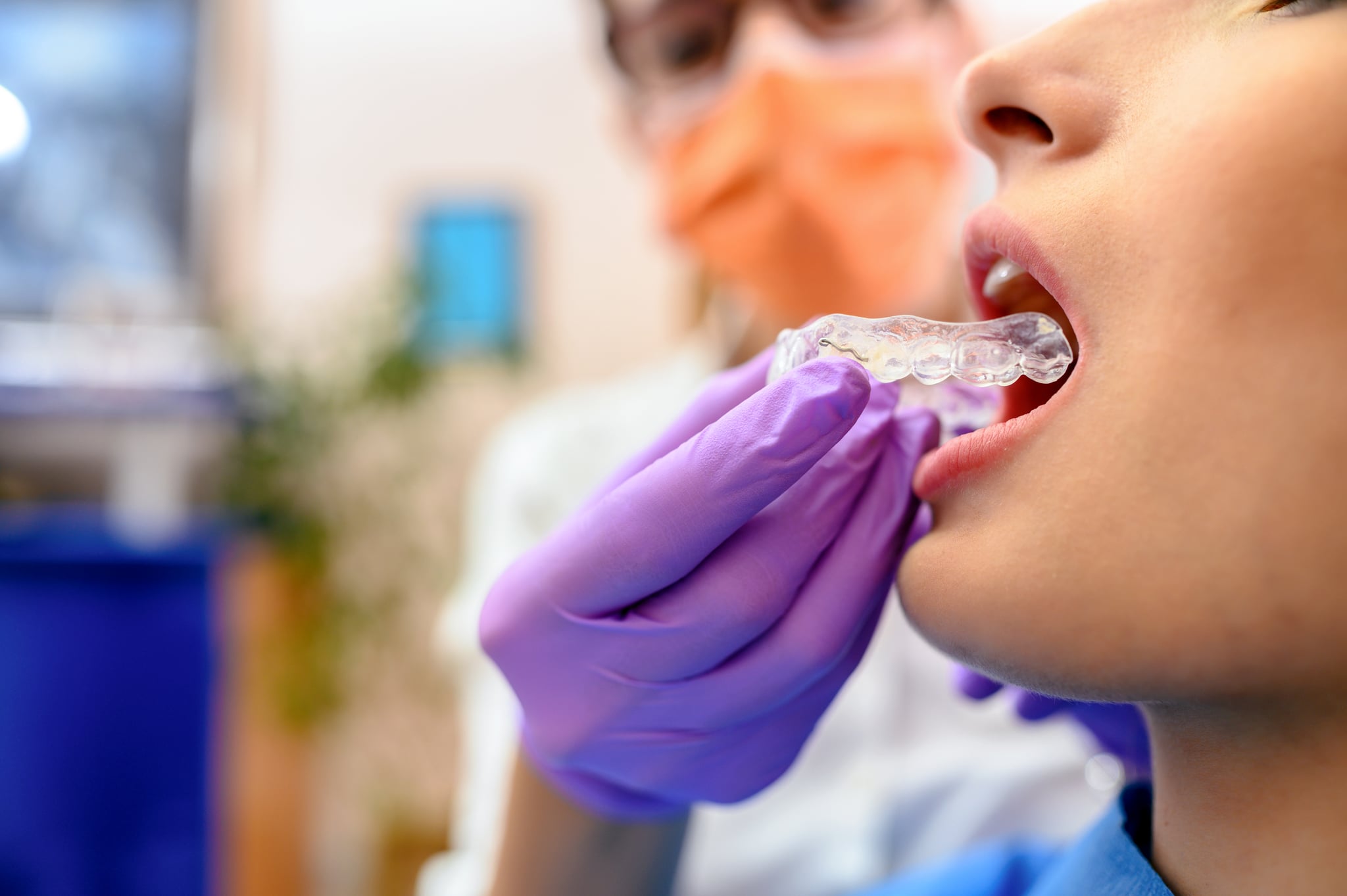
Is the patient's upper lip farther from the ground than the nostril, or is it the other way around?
the nostril

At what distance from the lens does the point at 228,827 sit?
5.95ft

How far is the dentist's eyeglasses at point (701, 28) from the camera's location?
1360 mm

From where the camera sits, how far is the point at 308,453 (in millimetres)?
2285

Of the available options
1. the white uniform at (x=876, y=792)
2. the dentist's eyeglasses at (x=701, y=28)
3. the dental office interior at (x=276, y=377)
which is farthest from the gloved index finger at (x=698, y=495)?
the dentist's eyeglasses at (x=701, y=28)

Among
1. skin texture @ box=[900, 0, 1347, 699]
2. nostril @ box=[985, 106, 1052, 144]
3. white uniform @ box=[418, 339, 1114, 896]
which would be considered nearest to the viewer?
skin texture @ box=[900, 0, 1347, 699]

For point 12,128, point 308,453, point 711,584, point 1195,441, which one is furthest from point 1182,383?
point 12,128

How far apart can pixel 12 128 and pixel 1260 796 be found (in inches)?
102

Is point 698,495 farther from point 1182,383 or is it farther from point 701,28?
point 701,28

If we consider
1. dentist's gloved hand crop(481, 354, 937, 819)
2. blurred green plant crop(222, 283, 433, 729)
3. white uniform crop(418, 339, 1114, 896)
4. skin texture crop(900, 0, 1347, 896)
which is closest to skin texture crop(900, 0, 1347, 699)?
skin texture crop(900, 0, 1347, 896)

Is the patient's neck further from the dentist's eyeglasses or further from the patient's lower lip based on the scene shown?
the dentist's eyeglasses

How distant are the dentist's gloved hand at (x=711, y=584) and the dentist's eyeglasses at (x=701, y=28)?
89cm

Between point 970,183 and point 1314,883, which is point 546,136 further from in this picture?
point 1314,883

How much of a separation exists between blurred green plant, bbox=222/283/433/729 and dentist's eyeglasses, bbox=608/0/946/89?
3.16ft

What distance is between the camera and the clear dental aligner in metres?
0.50
